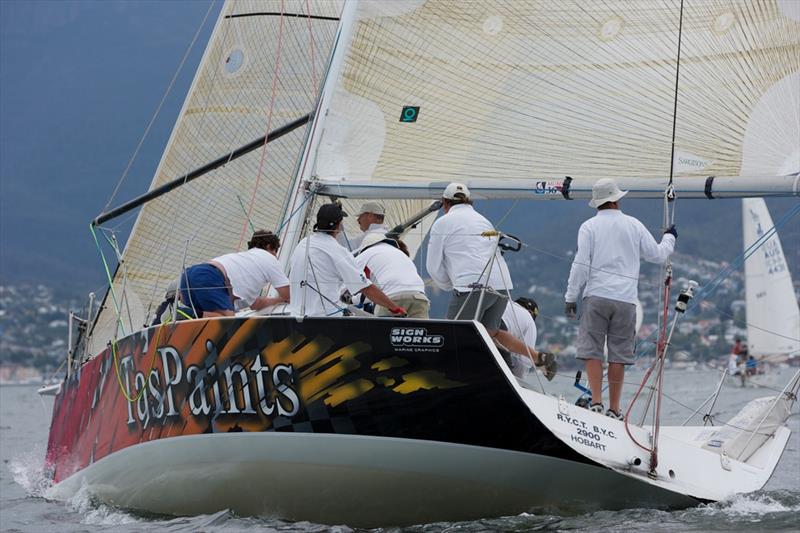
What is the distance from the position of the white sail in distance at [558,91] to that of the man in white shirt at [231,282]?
1.14 metres

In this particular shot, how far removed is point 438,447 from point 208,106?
6.49m

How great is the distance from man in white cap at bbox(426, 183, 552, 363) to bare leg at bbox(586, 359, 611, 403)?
1.09 ft

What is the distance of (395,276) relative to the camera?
25.0ft

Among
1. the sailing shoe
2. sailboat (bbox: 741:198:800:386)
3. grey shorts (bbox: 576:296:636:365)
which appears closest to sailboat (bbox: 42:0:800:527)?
grey shorts (bbox: 576:296:636:365)

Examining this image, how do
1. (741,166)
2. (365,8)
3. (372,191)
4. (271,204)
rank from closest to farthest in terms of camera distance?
1. (741,166)
2. (372,191)
3. (365,8)
4. (271,204)

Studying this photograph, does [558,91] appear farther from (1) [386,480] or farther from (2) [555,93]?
(1) [386,480]

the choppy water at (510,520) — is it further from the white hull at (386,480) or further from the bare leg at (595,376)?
the bare leg at (595,376)

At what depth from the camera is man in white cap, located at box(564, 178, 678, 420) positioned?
7.21 m

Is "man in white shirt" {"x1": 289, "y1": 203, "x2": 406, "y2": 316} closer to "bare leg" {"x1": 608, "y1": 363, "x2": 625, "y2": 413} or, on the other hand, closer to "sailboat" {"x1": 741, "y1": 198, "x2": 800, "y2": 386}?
"bare leg" {"x1": 608, "y1": 363, "x2": 625, "y2": 413}

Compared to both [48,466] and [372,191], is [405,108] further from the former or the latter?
[48,466]

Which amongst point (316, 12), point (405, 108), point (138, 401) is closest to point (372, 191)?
point (405, 108)

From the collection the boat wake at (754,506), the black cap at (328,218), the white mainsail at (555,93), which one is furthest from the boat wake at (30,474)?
the boat wake at (754,506)

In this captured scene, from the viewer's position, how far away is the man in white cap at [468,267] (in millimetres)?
7238

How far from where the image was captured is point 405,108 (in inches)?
361
